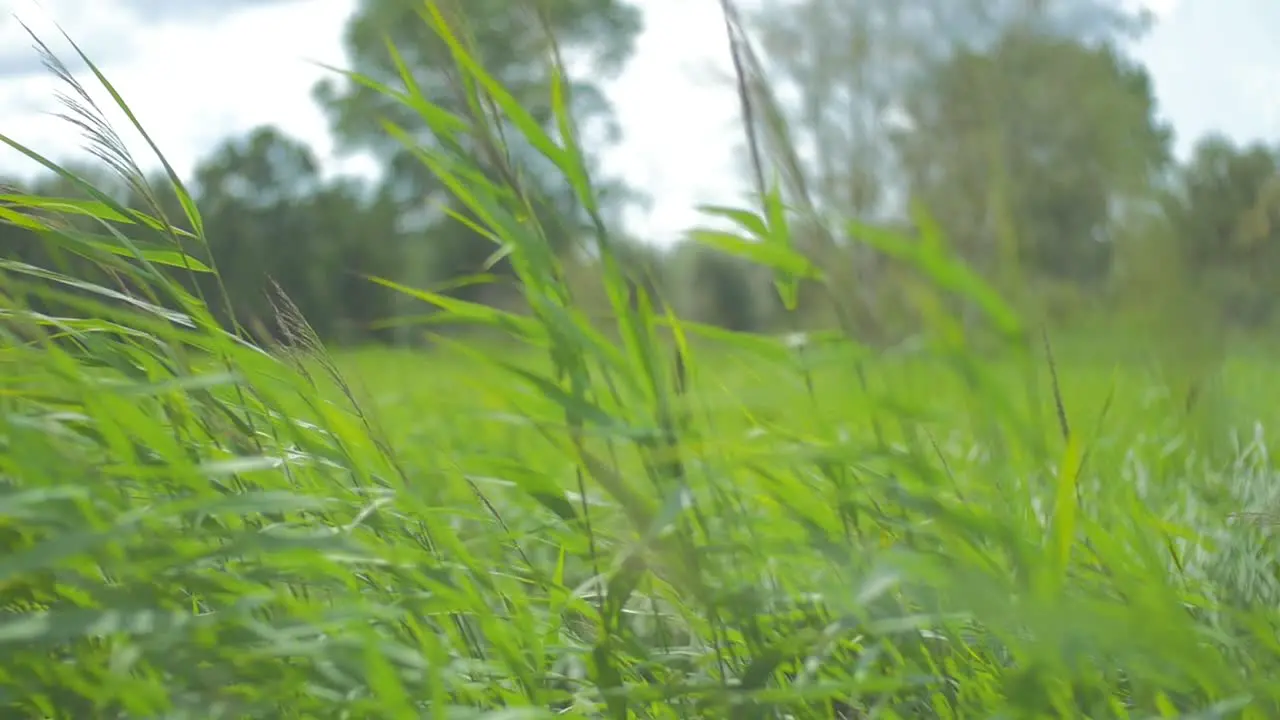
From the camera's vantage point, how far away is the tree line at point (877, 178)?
1.03 meters

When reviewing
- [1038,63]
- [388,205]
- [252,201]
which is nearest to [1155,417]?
[1038,63]

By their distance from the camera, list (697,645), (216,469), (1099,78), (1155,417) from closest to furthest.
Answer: (216,469) < (697,645) < (1155,417) < (1099,78)

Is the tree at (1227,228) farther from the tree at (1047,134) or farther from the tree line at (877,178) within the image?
the tree at (1047,134)

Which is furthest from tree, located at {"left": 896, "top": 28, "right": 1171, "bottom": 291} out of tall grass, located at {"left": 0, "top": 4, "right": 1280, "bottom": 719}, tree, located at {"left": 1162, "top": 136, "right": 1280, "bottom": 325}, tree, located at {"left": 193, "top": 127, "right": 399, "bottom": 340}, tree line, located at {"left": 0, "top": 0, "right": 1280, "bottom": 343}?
tall grass, located at {"left": 0, "top": 4, "right": 1280, "bottom": 719}

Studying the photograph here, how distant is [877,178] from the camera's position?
216cm

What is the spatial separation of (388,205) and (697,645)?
2598 cm

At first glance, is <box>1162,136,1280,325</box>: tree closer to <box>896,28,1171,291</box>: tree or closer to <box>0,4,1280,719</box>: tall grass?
<box>0,4,1280,719</box>: tall grass

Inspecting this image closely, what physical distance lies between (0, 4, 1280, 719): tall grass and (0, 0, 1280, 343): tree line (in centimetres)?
6

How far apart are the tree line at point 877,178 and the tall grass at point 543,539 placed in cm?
6

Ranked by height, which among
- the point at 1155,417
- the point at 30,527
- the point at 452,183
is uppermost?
the point at 452,183

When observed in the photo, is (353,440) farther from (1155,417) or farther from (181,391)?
(1155,417)

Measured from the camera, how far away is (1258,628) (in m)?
0.90

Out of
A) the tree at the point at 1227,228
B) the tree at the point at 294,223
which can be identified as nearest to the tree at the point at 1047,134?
the tree at the point at 1227,228

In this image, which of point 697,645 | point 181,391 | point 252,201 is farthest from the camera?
point 252,201
